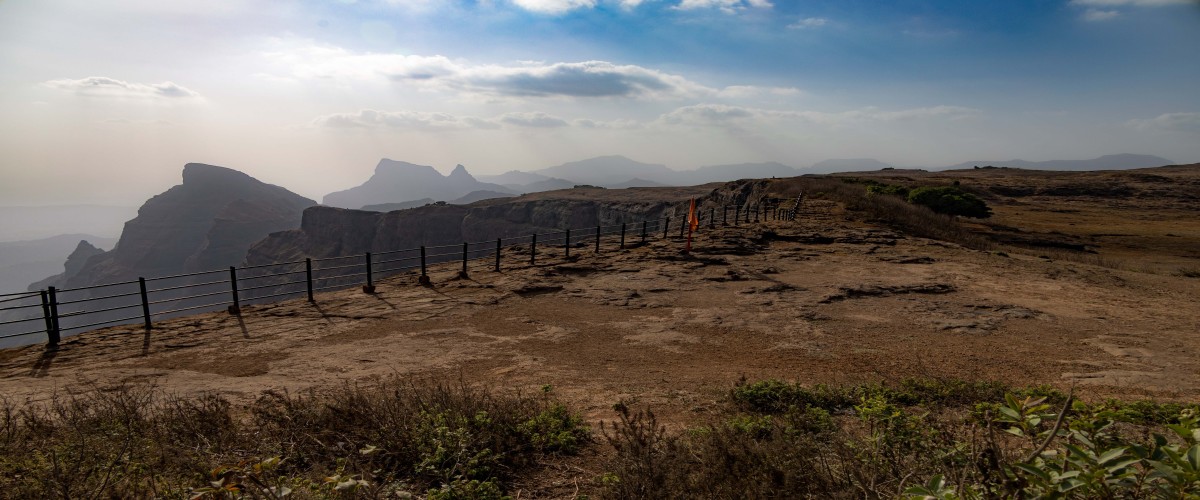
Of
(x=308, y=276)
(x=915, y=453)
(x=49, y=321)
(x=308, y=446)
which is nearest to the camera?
(x=915, y=453)

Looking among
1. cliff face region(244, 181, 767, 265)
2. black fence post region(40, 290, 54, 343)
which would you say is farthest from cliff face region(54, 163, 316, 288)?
black fence post region(40, 290, 54, 343)

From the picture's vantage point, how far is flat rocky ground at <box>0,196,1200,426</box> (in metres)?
7.64

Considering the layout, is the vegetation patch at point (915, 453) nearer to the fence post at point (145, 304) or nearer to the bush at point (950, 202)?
the fence post at point (145, 304)

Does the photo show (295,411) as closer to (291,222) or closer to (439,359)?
(439,359)

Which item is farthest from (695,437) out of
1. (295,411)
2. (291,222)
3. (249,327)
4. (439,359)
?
(291,222)

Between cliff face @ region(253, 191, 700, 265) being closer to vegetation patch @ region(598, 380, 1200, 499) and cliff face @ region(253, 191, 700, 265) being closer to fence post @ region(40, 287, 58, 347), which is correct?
fence post @ region(40, 287, 58, 347)

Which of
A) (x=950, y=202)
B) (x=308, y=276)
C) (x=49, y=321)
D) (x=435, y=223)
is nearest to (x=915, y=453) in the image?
(x=308, y=276)

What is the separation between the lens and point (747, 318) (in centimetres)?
1135

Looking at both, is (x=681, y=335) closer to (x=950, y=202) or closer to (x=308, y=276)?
(x=308, y=276)

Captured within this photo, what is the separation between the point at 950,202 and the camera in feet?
121

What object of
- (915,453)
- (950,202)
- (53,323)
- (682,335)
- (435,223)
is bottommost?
(435,223)

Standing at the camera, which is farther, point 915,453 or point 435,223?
point 435,223

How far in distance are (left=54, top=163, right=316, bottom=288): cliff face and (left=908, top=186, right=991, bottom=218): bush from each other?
15449cm

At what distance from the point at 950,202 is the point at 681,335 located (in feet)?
116
